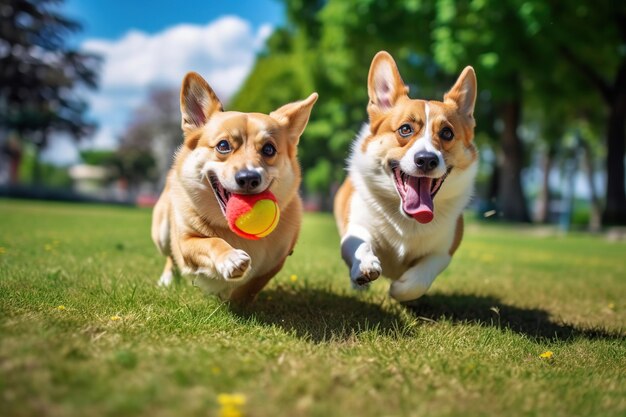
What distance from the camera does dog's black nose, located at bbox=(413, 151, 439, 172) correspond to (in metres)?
3.62

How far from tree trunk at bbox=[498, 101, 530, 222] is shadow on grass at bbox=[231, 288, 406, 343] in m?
16.7

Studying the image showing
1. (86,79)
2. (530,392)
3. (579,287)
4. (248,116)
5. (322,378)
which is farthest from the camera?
(86,79)

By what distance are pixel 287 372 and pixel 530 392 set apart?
3.77ft

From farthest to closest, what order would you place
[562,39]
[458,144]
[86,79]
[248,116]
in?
[86,79], [562,39], [458,144], [248,116]

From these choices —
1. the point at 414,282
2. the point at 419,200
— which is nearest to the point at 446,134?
the point at 419,200

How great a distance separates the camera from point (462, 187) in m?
4.17

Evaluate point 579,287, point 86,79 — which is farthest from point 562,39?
point 86,79

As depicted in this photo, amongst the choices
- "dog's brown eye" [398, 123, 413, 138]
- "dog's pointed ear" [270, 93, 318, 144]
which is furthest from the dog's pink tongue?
"dog's pointed ear" [270, 93, 318, 144]

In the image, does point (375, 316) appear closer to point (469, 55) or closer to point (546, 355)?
point (546, 355)

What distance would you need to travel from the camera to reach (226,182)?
3.33m

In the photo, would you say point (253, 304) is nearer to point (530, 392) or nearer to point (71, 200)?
point (530, 392)

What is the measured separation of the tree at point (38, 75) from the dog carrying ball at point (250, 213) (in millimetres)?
30570

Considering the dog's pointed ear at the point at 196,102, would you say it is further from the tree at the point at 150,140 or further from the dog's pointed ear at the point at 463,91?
the tree at the point at 150,140

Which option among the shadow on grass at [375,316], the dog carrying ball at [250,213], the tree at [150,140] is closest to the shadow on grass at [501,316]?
the shadow on grass at [375,316]
